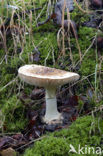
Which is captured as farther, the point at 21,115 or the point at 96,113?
the point at 21,115

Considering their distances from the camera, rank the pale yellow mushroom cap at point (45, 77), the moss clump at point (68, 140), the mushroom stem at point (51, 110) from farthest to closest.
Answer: the mushroom stem at point (51, 110) → the pale yellow mushroom cap at point (45, 77) → the moss clump at point (68, 140)

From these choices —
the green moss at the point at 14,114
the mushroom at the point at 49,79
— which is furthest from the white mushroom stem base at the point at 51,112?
the green moss at the point at 14,114

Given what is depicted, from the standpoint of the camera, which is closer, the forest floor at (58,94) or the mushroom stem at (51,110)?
the forest floor at (58,94)

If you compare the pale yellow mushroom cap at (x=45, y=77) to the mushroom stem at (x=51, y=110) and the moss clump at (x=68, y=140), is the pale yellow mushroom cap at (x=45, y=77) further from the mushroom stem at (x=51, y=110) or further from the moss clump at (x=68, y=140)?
the moss clump at (x=68, y=140)

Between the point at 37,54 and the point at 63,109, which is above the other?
the point at 37,54

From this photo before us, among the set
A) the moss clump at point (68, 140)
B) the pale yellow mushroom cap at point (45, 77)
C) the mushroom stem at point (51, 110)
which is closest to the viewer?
the moss clump at point (68, 140)

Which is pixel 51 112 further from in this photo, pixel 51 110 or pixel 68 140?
Answer: pixel 68 140

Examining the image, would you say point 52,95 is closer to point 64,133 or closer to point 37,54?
point 64,133

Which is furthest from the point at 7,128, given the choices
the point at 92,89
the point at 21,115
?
the point at 92,89
